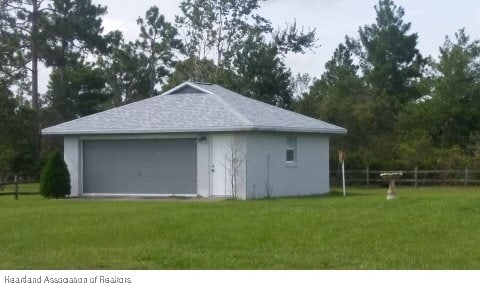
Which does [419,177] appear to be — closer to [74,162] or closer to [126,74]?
[74,162]

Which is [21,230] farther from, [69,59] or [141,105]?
[69,59]

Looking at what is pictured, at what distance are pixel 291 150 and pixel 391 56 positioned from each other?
41.2 meters

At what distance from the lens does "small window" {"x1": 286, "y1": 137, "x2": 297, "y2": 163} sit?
3186 centimetres

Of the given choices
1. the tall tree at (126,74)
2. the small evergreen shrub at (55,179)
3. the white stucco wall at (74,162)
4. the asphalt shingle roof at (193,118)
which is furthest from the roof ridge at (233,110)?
the tall tree at (126,74)

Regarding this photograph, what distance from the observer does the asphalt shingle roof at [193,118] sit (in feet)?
97.3

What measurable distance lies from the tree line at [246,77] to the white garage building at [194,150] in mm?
11118

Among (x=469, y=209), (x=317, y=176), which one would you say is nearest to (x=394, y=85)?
(x=317, y=176)

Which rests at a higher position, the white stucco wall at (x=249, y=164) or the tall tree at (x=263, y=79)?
the tall tree at (x=263, y=79)

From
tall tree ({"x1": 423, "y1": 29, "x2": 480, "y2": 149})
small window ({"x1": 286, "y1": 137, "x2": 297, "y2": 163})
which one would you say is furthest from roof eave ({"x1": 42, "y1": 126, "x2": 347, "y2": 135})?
tall tree ({"x1": 423, "y1": 29, "x2": 480, "y2": 149})

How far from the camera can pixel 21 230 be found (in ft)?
59.9

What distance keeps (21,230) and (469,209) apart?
9.31 m

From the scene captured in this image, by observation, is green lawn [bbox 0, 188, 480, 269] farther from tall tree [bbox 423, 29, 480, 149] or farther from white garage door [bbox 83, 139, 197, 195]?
tall tree [bbox 423, 29, 480, 149]

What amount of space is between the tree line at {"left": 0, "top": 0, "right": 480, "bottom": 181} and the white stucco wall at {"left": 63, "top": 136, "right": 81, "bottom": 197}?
10.4 m

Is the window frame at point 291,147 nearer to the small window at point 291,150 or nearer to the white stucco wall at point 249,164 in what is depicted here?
the small window at point 291,150
